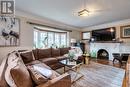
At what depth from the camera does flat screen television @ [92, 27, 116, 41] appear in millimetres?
6772

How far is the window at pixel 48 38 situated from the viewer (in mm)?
6183

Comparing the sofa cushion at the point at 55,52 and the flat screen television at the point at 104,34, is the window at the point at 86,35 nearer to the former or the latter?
the flat screen television at the point at 104,34

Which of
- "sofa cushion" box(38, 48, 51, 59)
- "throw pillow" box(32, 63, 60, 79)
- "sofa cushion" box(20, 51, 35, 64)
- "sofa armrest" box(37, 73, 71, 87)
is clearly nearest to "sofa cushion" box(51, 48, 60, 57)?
"sofa cushion" box(38, 48, 51, 59)

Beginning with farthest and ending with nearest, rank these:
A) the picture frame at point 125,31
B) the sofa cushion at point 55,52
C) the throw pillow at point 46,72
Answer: the picture frame at point 125,31
the sofa cushion at point 55,52
the throw pillow at point 46,72

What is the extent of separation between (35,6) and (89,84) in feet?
10.9

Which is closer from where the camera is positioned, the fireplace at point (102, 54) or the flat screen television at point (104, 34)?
the flat screen television at point (104, 34)

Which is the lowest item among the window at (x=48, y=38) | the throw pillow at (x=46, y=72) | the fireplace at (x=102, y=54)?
the fireplace at (x=102, y=54)

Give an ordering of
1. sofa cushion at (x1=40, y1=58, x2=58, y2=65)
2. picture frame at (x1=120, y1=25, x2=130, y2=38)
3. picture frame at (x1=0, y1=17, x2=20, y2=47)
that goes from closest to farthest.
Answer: sofa cushion at (x1=40, y1=58, x2=58, y2=65)
picture frame at (x1=0, y1=17, x2=20, y2=47)
picture frame at (x1=120, y1=25, x2=130, y2=38)

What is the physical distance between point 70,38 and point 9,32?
4.50 metres

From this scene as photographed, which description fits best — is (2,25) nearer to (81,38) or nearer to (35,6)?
(35,6)

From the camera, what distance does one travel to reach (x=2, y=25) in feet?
13.4

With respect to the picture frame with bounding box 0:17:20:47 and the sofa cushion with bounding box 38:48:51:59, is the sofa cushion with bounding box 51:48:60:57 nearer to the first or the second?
the sofa cushion with bounding box 38:48:51:59

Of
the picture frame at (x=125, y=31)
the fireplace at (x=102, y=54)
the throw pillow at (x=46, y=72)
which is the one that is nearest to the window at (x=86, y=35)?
the fireplace at (x=102, y=54)

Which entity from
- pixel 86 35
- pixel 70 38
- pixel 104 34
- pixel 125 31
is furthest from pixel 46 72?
pixel 86 35
